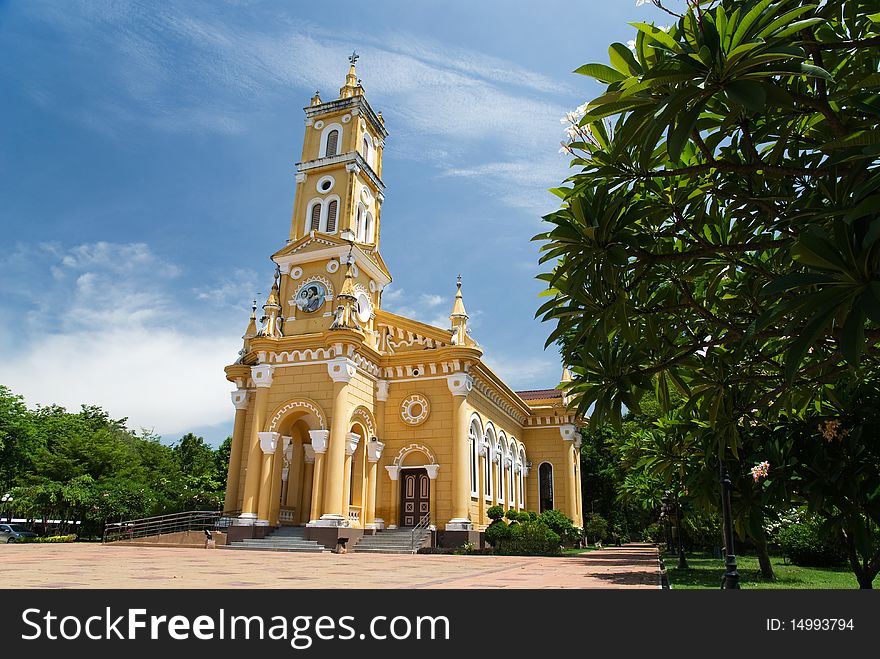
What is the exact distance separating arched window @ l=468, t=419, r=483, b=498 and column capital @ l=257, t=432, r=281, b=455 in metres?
7.88

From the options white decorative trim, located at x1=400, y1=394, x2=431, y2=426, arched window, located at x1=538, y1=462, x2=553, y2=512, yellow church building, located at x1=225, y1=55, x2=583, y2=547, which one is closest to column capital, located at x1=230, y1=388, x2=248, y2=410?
yellow church building, located at x1=225, y1=55, x2=583, y2=547

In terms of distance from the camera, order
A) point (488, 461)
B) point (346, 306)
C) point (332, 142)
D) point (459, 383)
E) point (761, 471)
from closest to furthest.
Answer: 1. point (761, 471)
2. point (346, 306)
3. point (459, 383)
4. point (488, 461)
5. point (332, 142)

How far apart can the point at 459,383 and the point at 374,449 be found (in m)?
4.32

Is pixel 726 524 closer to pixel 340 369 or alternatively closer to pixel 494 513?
pixel 340 369

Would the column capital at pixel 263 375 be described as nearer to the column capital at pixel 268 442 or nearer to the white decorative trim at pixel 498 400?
the column capital at pixel 268 442

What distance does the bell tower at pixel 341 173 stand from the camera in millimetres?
28062

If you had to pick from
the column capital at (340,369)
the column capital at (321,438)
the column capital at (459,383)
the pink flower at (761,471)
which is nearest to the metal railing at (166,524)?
the column capital at (321,438)

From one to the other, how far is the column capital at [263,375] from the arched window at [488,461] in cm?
1013

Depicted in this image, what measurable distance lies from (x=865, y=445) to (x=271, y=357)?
836 inches

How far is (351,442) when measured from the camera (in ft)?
75.6

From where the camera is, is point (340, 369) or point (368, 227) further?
point (368, 227)

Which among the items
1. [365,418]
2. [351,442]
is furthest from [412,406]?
[351,442]

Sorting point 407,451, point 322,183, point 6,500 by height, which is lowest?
point 6,500

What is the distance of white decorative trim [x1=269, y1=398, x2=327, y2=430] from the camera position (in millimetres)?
22734
